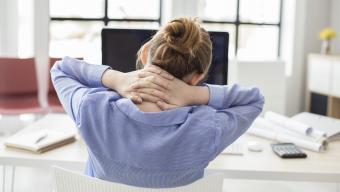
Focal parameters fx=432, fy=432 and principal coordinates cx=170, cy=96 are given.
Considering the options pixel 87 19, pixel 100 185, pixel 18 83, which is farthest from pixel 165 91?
pixel 87 19

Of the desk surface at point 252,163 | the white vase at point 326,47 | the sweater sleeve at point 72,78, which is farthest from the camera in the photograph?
the white vase at point 326,47

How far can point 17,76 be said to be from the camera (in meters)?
4.08

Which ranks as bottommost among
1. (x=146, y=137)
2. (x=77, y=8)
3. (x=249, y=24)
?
(x=146, y=137)

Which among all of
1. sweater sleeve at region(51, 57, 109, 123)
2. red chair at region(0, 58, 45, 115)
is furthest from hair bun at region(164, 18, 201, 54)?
red chair at region(0, 58, 45, 115)

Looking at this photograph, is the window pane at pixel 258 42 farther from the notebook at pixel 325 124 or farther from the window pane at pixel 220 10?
the notebook at pixel 325 124

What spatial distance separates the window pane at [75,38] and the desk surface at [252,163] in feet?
10.7

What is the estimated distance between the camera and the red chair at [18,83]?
3916 mm

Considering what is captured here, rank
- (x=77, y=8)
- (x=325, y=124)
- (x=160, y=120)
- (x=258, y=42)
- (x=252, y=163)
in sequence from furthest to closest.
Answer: (x=258, y=42) < (x=77, y=8) < (x=325, y=124) < (x=252, y=163) < (x=160, y=120)

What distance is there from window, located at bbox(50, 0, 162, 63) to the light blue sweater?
3771mm

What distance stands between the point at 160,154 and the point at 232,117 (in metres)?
0.24

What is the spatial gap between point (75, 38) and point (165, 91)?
4.01m

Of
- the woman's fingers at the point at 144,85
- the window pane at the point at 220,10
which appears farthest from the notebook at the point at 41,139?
the window pane at the point at 220,10

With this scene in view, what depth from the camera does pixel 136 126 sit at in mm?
1051

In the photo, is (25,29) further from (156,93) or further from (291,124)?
(156,93)
